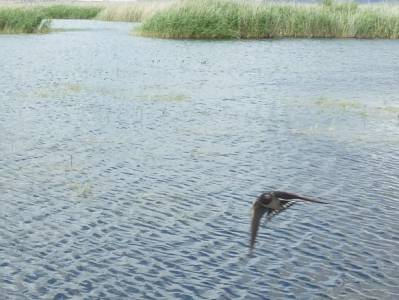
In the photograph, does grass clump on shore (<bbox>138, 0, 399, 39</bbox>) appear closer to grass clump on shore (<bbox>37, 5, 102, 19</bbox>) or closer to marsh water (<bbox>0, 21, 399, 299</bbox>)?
marsh water (<bbox>0, 21, 399, 299</bbox>)

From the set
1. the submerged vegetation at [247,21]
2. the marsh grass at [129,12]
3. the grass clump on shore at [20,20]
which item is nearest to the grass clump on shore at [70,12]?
the marsh grass at [129,12]

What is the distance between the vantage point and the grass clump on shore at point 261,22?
31125 millimetres

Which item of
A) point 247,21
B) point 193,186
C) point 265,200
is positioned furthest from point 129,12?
point 265,200

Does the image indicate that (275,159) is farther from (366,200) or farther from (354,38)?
(354,38)

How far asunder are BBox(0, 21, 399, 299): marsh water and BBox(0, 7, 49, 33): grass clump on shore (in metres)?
15.6

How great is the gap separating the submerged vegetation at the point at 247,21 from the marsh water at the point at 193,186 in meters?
13.2

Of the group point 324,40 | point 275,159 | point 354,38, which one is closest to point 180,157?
point 275,159

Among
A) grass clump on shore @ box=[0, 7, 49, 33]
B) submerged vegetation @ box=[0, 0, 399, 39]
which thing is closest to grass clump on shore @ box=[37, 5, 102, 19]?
submerged vegetation @ box=[0, 0, 399, 39]

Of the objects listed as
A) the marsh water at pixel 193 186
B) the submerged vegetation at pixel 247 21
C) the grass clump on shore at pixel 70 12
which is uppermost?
the submerged vegetation at pixel 247 21

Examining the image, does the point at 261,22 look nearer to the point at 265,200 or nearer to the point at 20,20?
the point at 20,20

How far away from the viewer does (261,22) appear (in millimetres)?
32562

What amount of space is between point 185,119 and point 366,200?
215 inches

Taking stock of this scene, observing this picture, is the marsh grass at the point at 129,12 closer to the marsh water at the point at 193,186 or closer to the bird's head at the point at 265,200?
the marsh water at the point at 193,186

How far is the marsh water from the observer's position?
227 inches
